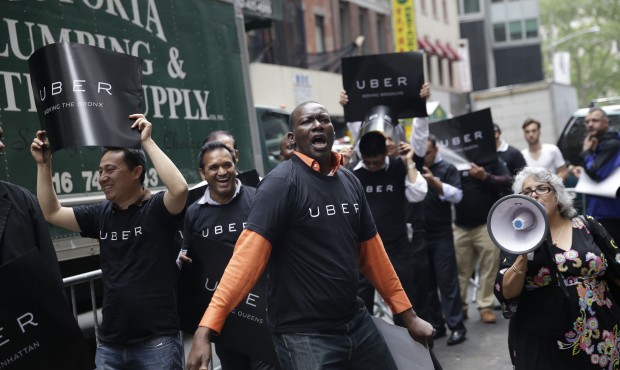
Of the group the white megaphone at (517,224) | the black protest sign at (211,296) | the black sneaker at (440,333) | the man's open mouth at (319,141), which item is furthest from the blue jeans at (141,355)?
the black sneaker at (440,333)

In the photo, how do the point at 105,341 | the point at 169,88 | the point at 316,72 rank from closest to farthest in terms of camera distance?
the point at 105,341 → the point at 169,88 → the point at 316,72

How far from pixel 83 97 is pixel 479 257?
6201 mm

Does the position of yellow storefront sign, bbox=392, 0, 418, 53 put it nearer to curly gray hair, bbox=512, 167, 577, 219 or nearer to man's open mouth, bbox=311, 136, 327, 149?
curly gray hair, bbox=512, 167, 577, 219

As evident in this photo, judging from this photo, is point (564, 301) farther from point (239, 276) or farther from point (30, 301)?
point (30, 301)

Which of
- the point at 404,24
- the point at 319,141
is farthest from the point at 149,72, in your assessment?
the point at 404,24

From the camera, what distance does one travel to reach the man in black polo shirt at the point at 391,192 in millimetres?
7145

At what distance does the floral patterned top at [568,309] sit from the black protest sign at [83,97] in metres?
2.22

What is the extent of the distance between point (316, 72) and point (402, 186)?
832 inches

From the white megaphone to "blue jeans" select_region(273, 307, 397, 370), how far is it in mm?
822

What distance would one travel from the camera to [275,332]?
408 cm

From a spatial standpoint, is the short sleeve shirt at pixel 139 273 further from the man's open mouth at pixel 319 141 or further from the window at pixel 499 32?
the window at pixel 499 32

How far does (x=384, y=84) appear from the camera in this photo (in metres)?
7.29

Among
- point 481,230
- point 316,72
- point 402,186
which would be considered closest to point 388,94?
point 402,186

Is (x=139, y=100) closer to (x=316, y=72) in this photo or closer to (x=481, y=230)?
(x=481, y=230)
